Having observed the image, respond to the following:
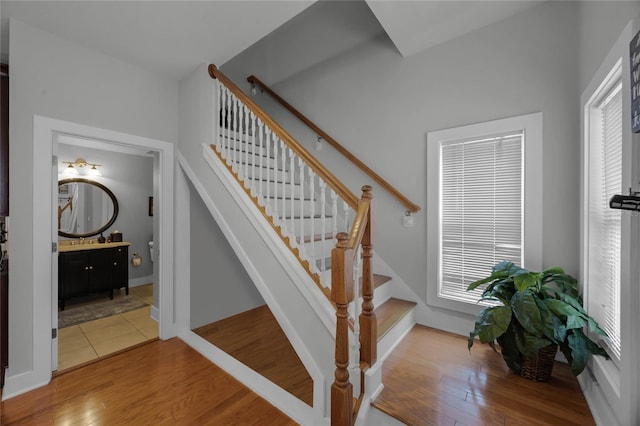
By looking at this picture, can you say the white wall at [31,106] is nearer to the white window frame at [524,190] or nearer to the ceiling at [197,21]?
the ceiling at [197,21]

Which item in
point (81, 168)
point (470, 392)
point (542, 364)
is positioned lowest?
point (470, 392)

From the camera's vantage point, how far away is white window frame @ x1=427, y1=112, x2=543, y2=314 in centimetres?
194

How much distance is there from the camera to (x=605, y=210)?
149 centimetres

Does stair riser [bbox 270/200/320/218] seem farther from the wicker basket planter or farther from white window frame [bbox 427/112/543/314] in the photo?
the wicker basket planter

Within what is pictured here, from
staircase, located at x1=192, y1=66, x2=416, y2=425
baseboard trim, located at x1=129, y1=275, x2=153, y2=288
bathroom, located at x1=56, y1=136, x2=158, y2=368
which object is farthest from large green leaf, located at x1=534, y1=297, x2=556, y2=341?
baseboard trim, located at x1=129, y1=275, x2=153, y2=288

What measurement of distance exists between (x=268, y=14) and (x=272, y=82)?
1.81m

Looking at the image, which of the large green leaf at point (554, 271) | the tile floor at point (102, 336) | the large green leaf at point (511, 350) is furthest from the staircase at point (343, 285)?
the tile floor at point (102, 336)

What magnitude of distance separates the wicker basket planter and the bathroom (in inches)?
155

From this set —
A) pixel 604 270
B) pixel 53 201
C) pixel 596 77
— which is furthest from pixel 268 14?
pixel 604 270

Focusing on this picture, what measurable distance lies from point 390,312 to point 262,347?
121 cm

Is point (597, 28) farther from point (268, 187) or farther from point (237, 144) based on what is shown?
point (237, 144)

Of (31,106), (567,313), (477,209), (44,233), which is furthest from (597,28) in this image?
(44,233)

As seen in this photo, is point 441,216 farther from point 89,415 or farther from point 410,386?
point 89,415

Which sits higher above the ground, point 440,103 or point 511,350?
point 440,103
